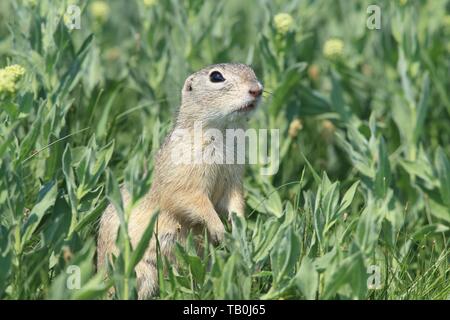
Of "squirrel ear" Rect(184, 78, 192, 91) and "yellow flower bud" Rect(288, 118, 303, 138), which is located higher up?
"squirrel ear" Rect(184, 78, 192, 91)

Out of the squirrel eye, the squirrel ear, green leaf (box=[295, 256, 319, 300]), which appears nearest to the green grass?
green leaf (box=[295, 256, 319, 300])

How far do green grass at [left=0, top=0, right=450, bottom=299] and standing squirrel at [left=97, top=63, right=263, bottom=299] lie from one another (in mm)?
177

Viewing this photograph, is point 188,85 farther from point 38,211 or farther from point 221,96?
point 38,211

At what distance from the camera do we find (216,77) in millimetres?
5363

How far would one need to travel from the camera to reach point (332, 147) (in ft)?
24.3

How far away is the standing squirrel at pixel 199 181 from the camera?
16.8 ft

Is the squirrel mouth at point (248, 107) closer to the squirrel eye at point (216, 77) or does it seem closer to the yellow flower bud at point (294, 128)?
the squirrel eye at point (216, 77)

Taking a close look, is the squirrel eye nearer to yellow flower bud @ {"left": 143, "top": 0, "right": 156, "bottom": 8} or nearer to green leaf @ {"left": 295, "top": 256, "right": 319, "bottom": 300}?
green leaf @ {"left": 295, "top": 256, "right": 319, "bottom": 300}

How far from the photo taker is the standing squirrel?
5117 mm

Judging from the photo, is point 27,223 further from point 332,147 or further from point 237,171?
point 332,147

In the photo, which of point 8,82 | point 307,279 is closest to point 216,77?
point 8,82

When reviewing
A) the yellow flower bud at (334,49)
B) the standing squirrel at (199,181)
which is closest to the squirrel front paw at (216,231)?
the standing squirrel at (199,181)

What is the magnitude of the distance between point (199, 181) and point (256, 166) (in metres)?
1.16
